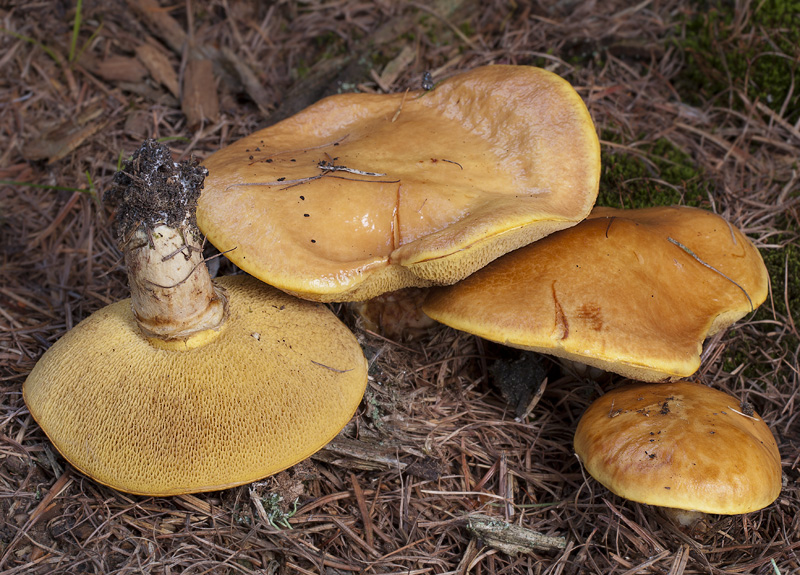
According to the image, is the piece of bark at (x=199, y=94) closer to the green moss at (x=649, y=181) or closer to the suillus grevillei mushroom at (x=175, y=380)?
the suillus grevillei mushroom at (x=175, y=380)

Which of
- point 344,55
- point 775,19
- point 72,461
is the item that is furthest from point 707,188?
point 72,461

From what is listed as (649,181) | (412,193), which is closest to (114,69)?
(412,193)

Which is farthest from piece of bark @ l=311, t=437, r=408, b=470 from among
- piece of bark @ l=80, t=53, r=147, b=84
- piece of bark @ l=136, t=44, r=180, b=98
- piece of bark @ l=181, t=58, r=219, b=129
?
piece of bark @ l=80, t=53, r=147, b=84

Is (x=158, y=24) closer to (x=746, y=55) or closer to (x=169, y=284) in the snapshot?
(x=169, y=284)

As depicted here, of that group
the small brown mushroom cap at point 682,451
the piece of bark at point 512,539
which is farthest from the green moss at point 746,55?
the piece of bark at point 512,539

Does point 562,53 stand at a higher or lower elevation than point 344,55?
lower

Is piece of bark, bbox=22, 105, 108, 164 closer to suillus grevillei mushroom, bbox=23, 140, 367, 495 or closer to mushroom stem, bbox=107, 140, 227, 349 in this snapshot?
suillus grevillei mushroom, bbox=23, 140, 367, 495

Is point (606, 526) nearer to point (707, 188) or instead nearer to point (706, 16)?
point (707, 188)
